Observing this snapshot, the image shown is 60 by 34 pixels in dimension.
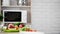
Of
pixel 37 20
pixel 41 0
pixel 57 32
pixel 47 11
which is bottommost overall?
pixel 57 32

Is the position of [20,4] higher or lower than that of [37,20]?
higher

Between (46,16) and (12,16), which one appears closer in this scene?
(12,16)

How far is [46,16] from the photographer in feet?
12.1

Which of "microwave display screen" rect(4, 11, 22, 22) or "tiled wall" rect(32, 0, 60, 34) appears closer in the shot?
"microwave display screen" rect(4, 11, 22, 22)

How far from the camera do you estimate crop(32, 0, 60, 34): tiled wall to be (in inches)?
143

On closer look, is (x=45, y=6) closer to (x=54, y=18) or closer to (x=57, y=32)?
(x=54, y=18)

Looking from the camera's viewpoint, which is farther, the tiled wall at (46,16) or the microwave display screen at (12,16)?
the tiled wall at (46,16)

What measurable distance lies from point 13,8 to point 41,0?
76cm

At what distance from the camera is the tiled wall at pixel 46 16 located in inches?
143

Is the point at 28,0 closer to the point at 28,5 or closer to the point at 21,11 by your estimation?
the point at 28,5

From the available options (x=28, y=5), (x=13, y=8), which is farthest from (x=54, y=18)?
(x=13, y=8)

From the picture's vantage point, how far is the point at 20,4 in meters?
3.58

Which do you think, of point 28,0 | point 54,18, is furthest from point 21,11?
point 54,18

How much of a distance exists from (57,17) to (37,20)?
53 centimetres
